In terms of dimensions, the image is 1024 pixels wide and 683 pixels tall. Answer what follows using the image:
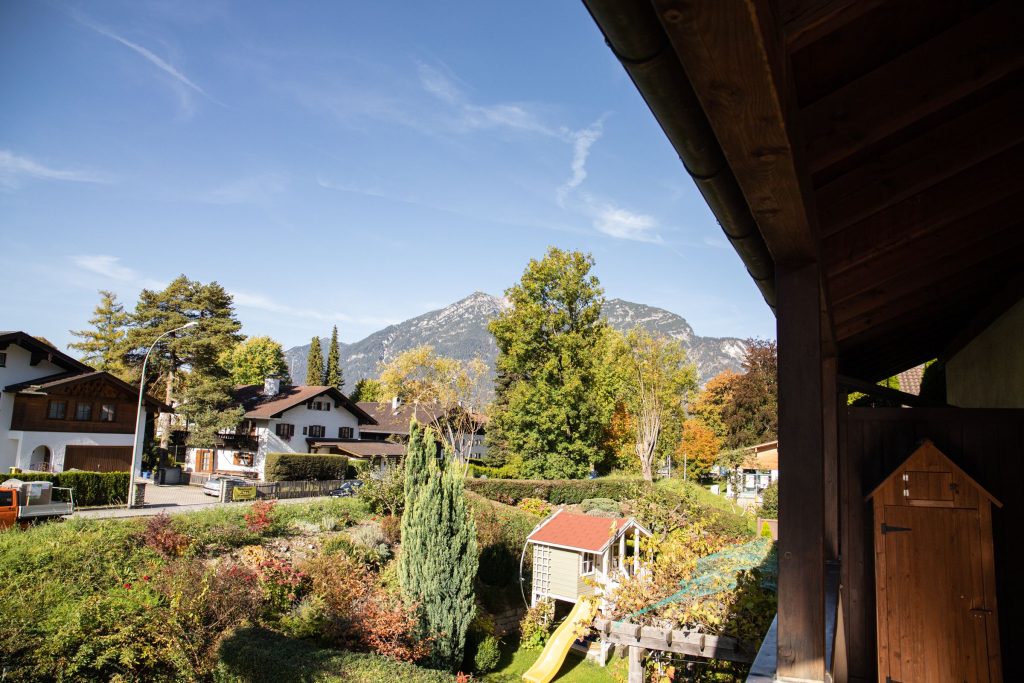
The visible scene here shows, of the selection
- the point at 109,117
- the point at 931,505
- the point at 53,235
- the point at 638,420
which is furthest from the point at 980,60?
the point at 638,420

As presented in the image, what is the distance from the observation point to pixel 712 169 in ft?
5.88

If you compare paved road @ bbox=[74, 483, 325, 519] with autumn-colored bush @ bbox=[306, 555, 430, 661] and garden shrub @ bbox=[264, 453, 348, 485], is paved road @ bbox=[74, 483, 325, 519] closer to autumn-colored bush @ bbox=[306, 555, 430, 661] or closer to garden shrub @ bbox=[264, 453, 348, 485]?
garden shrub @ bbox=[264, 453, 348, 485]

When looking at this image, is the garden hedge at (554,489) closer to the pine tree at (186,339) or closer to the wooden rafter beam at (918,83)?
the pine tree at (186,339)

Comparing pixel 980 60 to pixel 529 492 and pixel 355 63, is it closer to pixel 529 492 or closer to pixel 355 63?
pixel 355 63

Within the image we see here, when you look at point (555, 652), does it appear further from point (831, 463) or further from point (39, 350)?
point (39, 350)

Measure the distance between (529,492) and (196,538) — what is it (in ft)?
51.0

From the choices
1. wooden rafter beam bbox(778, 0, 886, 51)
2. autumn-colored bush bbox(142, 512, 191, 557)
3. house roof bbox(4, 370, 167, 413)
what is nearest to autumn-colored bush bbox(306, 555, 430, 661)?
autumn-colored bush bbox(142, 512, 191, 557)

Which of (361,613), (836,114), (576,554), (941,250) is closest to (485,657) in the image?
(361,613)

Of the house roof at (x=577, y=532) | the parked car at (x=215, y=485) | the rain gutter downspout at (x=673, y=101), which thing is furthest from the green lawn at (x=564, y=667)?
the parked car at (x=215, y=485)

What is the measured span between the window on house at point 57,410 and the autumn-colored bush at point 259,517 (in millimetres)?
14475

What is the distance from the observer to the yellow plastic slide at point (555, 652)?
1484cm

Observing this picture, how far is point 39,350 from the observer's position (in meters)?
26.6

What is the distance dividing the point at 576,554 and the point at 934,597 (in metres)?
14.7

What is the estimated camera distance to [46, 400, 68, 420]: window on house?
26.3m
